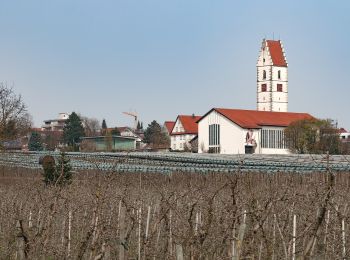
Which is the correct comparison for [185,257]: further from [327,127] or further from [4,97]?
[327,127]

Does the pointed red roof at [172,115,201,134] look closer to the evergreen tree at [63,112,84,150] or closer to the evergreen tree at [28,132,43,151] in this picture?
the evergreen tree at [63,112,84,150]

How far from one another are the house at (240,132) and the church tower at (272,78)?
23.5 meters

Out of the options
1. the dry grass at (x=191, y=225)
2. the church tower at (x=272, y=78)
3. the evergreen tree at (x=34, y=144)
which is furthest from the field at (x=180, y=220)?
the church tower at (x=272, y=78)

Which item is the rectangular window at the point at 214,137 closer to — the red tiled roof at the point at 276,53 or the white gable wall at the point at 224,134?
the white gable wall at the point at 224,134

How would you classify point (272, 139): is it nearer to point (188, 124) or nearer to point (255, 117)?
point (255, 117)

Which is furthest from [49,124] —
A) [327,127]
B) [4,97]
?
[4,97]

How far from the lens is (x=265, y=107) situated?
120 metres

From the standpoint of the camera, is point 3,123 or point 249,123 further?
point 249,123

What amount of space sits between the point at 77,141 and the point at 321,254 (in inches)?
3955

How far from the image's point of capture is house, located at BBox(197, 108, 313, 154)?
89562 mm

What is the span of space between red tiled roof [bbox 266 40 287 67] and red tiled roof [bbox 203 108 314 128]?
77.0ft

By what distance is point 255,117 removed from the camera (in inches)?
3760

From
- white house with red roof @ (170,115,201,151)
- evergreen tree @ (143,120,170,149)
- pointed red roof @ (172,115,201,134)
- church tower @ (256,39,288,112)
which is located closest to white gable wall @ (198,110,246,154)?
white house with red roof @ (170,115,201,151)

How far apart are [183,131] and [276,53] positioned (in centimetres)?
2459
